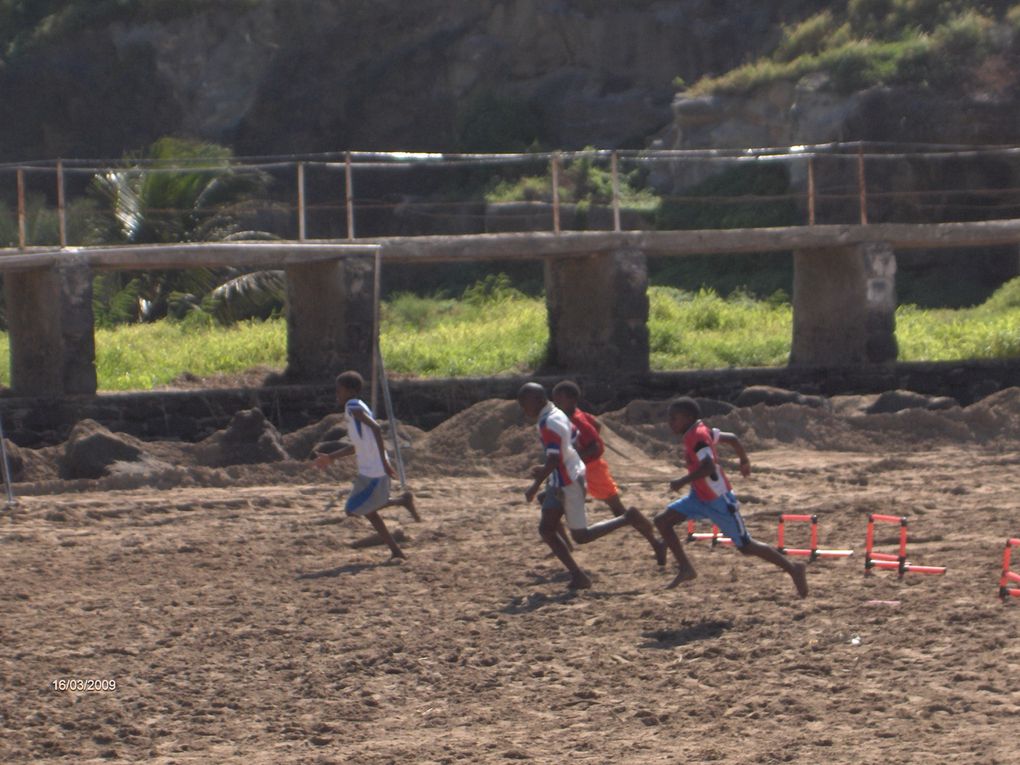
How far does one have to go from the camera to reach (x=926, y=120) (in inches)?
1077

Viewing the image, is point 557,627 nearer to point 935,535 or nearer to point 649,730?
point 649,730

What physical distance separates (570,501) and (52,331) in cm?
890

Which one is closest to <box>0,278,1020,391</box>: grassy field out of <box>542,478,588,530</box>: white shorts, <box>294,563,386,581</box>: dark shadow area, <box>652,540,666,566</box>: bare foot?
<box>294,563,386,581</box>: dark shadow area

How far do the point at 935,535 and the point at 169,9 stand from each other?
3330cm

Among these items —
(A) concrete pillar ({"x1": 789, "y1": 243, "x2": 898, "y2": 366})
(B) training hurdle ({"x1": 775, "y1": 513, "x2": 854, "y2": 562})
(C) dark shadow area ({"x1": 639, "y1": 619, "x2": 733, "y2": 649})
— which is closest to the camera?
(C) dark shadow area ({"x1": 639, "y1": 619, "x2": 733, "y2": 649})

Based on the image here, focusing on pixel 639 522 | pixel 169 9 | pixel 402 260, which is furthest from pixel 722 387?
pixel 169 9

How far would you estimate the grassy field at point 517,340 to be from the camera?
69.0 ft

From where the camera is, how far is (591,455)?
8844mm

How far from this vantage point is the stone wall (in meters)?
15.0

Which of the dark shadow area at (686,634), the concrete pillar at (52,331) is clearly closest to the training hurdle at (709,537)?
the dark shadow area at (686,634)

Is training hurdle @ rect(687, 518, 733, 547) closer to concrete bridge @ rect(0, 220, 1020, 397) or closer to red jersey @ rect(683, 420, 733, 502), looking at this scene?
red jersey @ rect(683, 420, 733, 502)

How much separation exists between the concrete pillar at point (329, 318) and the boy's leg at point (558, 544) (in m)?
8.20

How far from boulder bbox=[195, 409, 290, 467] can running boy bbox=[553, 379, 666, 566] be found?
5532 millimetres
